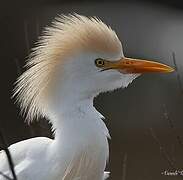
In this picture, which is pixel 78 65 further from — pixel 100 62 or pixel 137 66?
pixel 137 66

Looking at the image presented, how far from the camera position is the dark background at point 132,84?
246 inches

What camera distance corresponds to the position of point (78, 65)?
3062mm

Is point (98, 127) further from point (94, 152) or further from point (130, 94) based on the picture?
point (130, 94)

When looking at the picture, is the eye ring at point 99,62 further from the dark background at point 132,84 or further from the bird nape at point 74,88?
the dark background at point 132,84

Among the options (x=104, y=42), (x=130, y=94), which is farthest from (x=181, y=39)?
(x=104, y=42)

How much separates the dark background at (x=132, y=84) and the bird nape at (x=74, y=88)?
33.8 inches

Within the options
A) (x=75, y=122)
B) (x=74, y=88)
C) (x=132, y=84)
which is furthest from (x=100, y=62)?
(x=132, y=84)

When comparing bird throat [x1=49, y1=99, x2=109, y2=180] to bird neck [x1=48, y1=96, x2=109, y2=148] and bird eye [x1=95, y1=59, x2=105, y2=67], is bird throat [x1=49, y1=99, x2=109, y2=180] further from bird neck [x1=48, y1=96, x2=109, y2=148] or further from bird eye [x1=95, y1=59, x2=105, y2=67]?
bird eye [x1=95, y1=59, x2=105, y2=67]

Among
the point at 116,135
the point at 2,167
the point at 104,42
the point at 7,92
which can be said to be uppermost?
the point at 104,42

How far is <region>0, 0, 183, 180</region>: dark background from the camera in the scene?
625 centimetres

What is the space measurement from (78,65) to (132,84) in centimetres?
526

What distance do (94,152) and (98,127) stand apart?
0.34 feet

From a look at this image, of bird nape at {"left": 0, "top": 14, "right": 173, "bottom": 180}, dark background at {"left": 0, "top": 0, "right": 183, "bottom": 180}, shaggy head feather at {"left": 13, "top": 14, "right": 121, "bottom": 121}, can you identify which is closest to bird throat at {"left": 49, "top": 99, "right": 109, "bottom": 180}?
bird nape at {"left": 0, "top": 14, "right": 173, "bottom": 180}

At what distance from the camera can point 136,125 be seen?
7.47 metres
